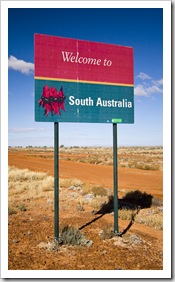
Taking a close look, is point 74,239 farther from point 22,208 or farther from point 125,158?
point 125,158

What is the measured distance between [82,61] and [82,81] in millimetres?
420

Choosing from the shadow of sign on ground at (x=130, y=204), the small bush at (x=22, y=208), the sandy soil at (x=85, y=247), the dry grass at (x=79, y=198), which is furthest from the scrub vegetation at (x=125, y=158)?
the sandy soil at (x=85, y=247)

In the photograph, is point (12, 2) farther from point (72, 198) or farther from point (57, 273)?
point (72, 198)

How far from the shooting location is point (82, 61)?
20.8ft

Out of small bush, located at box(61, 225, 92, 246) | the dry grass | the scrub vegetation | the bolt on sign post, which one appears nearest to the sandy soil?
small bush, located at box(61, 225, 92, 246)

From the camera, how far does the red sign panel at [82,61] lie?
5973 mm

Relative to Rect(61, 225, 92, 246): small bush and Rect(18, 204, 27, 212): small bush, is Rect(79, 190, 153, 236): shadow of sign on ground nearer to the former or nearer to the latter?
Rect(61, 225, 92, 246): small bush

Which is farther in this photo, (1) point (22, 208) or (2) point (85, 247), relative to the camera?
(1) point (22, 208)

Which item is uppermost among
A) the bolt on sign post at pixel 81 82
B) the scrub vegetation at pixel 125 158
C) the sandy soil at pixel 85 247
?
the bolt on sign post at pixel 81 82

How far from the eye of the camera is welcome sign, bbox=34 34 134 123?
19.6ft

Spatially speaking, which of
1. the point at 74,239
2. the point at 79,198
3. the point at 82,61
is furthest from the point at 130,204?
the point at 82,61

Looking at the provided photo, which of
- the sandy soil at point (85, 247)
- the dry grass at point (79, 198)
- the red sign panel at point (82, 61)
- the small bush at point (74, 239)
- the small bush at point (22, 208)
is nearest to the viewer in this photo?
the sandy soil at point (85, 247)

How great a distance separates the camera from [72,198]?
1157 cm

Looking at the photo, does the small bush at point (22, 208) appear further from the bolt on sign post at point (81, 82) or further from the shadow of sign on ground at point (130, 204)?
the bolt on sign post at point (81, 82)
